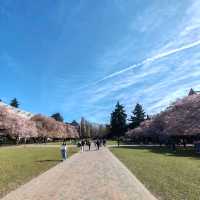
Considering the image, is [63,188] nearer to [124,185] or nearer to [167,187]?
[124,185]

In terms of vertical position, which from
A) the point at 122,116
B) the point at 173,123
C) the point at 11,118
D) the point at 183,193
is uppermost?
the point at 122,116

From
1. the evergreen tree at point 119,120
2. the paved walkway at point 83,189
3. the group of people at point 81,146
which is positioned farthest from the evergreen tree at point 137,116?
the paved walkway at point 83,189

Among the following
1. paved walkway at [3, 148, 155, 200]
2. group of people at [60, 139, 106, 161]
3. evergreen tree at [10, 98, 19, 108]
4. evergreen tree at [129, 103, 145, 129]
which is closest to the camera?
paved walkway at [3, 148, 155, 200]

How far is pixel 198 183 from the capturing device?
13773 millimetres

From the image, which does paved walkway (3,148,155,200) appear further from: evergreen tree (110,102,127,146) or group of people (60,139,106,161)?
evergreen tree (110,102,127,146)

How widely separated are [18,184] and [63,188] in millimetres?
2428

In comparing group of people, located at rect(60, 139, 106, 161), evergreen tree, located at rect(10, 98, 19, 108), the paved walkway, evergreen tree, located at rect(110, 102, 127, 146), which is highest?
evergreen tree, located at rect(10, 98, 19, 108)

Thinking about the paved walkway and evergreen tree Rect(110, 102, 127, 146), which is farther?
evergreen tree Rect(110, 102, 127, 146)

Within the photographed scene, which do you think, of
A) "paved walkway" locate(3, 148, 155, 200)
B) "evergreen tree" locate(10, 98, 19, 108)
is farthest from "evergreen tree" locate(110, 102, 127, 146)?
"paved walkway" locate(3, 148, 155, 200)

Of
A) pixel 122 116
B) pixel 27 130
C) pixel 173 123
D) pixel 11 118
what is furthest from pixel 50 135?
pixel 173 123

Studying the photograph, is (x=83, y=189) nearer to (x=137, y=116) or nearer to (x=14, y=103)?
(x=137, y=116)

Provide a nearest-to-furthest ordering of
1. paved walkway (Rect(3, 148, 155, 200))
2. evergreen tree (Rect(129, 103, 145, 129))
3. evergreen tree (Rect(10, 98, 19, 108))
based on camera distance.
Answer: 1. paved walkway (Rect(3, 148, 155, 200))
2. evergreen tree (Rect(129, 103, 145, 129))
3. evergreen tree (Rect(10, 98, 19, 108))

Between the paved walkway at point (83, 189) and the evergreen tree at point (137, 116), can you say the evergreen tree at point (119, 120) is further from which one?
the paved walkway at point (83, 189)

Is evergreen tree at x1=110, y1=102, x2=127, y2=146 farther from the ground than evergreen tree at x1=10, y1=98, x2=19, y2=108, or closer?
closer
